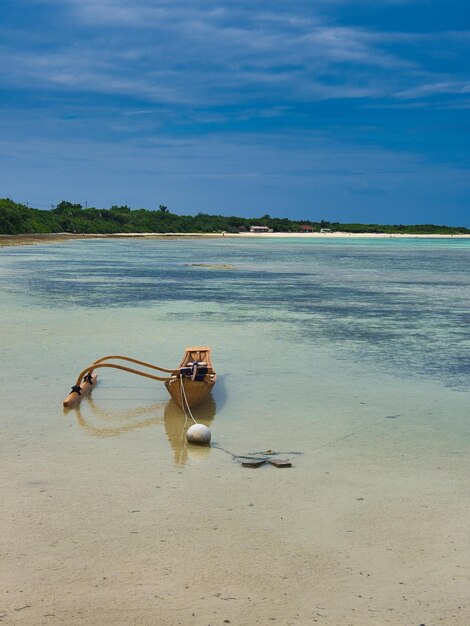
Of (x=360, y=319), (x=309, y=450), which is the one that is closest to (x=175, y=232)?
(x=360, y=319)

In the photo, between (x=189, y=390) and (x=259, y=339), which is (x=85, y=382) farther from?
(x=259, y=339)

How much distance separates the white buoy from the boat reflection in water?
59mm

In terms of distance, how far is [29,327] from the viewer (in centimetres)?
1662

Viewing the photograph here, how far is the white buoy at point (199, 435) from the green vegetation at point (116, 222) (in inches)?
3219

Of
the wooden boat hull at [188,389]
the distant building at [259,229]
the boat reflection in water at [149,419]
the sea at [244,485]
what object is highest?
the distant building at [259,229]

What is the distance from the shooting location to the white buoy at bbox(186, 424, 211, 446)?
7820 mm

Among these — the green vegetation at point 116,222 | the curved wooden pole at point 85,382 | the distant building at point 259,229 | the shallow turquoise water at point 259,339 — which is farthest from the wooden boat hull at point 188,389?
the distant building at point 259,229

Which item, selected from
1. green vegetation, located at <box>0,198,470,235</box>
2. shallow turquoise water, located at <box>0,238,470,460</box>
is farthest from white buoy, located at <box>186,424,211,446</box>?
green vegetation, located at <box>0,198,470,235</box>

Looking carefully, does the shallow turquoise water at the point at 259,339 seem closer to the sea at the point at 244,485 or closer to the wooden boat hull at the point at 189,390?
the sea at the point at 244,485

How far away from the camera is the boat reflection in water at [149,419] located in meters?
8.05

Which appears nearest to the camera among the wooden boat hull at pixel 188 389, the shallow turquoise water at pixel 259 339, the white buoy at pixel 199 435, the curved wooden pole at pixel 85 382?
the white buoy at pixel 199 435

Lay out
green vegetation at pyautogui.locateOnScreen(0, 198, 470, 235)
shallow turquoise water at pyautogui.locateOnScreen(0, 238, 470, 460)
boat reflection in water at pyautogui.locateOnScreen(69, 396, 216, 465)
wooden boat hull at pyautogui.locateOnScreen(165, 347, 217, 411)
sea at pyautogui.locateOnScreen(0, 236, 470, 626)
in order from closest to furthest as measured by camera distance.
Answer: sea at pyautogui.locateOnScreen(0, 236, 470, 626)
boat reflection in water at pyautogui.locateOnScreen(69, 396, 216, 465)
wooden boat hull at pyautogui.locateOnScreen(165, 347, 217, 411)
shallow turquoise water at pyautogui.locateOnScreen(0, 238, 470, 460)
green vegetation at pyautogui.locateOnScreen(0, 198, 470, 235)

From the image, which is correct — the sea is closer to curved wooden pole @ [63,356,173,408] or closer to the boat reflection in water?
the boat reflection in water

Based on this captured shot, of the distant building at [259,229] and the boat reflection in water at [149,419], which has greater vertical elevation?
the distant building at [259,229]
